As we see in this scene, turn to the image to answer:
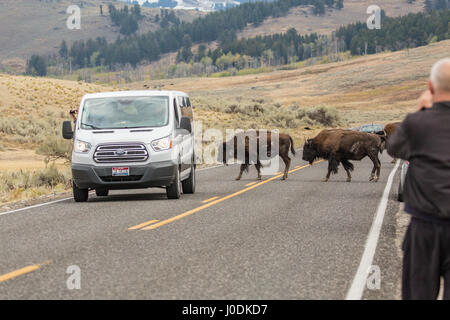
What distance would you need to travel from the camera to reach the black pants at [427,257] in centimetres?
453

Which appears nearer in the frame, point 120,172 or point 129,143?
point 120,172

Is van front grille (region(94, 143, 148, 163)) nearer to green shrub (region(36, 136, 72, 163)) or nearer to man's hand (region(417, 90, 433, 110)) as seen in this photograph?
man's hand (region(417, 90, 433, 110))

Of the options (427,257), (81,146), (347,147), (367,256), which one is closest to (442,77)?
(427,257)

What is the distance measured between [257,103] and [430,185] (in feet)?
241

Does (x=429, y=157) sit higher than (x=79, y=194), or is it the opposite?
(x=429, y=157)

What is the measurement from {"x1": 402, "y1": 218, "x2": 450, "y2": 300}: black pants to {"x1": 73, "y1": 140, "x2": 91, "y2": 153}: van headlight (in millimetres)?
10667

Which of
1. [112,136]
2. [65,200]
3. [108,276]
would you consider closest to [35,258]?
[108,276]

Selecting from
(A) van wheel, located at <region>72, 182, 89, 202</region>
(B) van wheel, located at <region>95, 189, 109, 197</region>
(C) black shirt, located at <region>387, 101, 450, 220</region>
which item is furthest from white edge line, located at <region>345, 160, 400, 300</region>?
(B) van wheel, located at <region>95, 189, 109, 197</region>

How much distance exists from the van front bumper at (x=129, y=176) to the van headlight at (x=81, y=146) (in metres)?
0.35

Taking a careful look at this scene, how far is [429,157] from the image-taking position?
15.1 ft

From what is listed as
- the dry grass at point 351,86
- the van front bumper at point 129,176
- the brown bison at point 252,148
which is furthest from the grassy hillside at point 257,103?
the brown bison at point 252,148

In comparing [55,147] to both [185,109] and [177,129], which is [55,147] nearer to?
[185,109]
